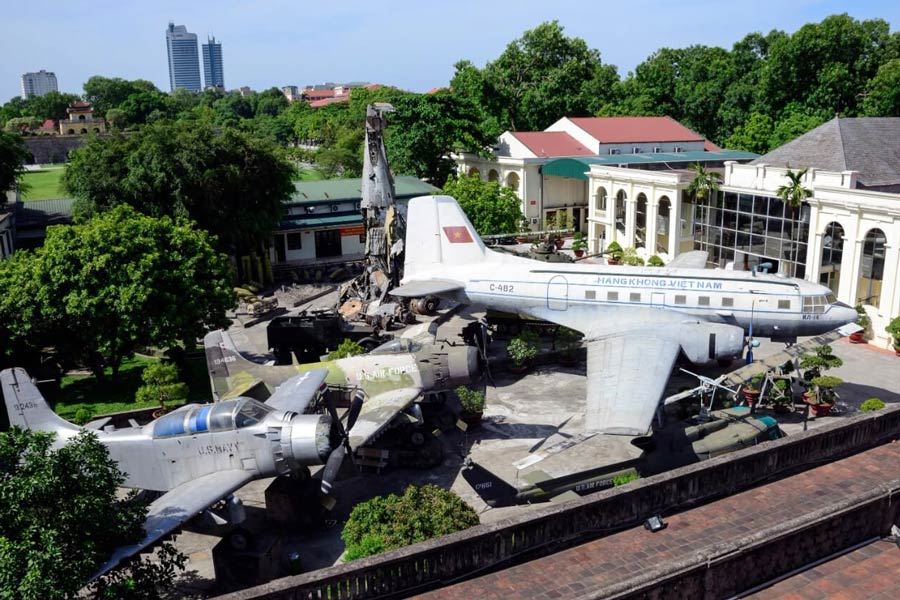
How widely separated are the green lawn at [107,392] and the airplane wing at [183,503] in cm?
1086

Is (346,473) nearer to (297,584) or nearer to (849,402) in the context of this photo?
(297,584)

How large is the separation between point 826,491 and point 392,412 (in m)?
11.4

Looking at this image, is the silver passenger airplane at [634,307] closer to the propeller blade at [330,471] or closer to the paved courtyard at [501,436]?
the paved courtyard at [501,436]

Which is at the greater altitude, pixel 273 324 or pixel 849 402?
pixel 273 324

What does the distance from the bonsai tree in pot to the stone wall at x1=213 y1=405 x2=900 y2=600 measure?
25214mm

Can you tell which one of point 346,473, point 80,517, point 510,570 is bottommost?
point 346,473

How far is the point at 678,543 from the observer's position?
14719mm

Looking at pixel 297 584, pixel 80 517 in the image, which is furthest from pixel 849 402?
pixel 80 517

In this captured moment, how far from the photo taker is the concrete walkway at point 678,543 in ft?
43.2

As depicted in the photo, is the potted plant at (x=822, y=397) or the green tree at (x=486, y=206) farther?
the green tree at (x=486, y=206)

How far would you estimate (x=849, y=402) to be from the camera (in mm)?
26797

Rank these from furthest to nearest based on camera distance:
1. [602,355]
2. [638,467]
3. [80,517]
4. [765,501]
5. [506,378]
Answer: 1. [506,378]
2. [602,355]
3. [638,467]
4. [765,501]
5. [80,517]

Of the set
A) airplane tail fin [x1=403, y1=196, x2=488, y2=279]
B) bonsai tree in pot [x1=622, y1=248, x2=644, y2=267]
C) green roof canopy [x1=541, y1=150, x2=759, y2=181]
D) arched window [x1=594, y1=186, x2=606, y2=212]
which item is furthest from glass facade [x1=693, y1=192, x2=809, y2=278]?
airplane tail fin [x1=403, y1=196, x2=488, y2=279]

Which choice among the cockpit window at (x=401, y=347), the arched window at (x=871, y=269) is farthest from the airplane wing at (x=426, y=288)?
the arched window at (x=871, y=269)
